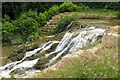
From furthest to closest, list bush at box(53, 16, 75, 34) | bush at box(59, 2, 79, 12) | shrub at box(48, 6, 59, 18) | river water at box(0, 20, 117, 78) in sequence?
bush at box(59, 2, 79, 12) → shrub at box(48, 6, 59, 18) → bush at box(53, 16, 75, 34) → river water at box(0, 20, 117, 78)

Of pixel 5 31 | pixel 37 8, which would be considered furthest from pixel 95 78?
pixel 37 8

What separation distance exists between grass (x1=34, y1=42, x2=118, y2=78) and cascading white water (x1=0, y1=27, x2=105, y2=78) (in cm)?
347

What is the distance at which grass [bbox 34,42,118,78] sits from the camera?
9.23 metres

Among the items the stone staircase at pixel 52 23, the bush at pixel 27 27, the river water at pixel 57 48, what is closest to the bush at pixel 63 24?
the bush at pixel 27 27

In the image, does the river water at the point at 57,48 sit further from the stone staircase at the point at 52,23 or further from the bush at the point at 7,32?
the stone staircase at the point at 52,23

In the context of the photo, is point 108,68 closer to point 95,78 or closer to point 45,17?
point 95,78

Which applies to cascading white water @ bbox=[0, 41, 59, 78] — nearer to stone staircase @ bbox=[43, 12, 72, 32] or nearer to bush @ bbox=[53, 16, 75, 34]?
bush @ bbox=[53, 16, 75, 34]

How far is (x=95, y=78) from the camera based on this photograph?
30.1 feet

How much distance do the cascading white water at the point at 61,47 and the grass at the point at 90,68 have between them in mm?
3470

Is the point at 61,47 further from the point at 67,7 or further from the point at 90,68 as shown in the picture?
the point at 67,7

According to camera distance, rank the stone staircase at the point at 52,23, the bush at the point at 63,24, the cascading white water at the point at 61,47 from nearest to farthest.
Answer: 1. the cascading white water at the point at 61,47
2. the bush at the point at 63,24
3. the stone staircase at the point at 52,23

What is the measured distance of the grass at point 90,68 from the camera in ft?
30.3

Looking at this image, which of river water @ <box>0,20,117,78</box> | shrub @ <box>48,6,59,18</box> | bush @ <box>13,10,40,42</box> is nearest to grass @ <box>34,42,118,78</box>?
river water @ <box>0,20,117,78</box>

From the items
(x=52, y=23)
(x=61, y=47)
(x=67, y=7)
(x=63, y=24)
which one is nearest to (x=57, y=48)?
(x=61, y=47)
